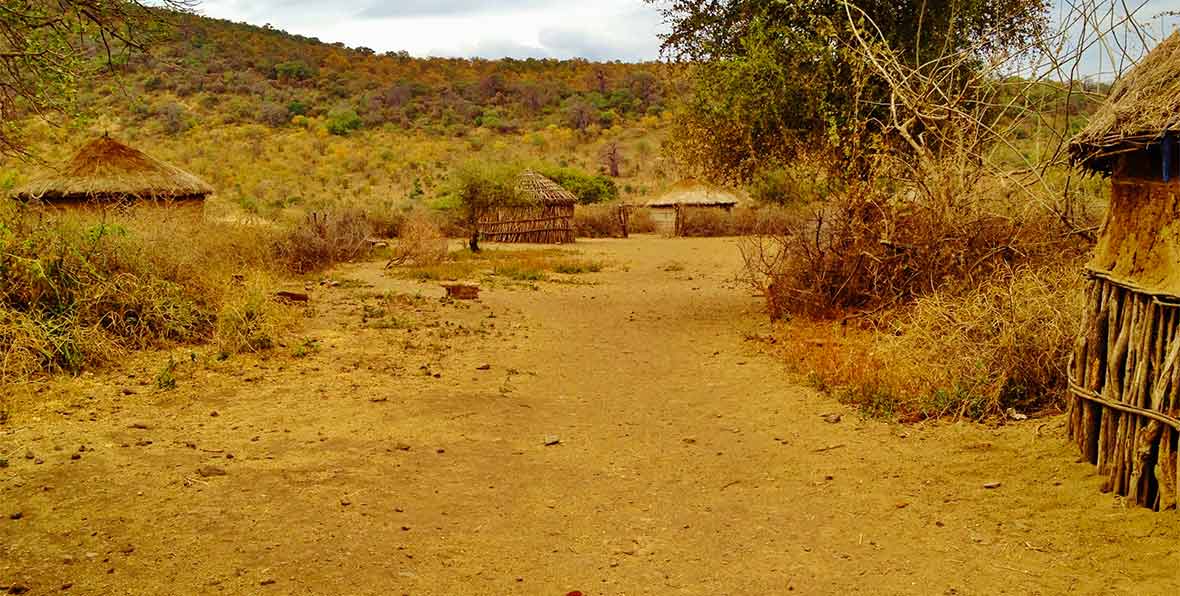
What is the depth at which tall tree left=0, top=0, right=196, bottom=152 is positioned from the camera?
5.90 meters

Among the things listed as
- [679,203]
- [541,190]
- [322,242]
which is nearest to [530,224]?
[541,190]

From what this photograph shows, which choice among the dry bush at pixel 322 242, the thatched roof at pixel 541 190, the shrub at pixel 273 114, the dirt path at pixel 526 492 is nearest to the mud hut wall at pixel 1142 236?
the dirt path at pixel 526 492

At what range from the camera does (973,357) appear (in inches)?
277

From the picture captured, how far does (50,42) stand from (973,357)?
7517 millimetres

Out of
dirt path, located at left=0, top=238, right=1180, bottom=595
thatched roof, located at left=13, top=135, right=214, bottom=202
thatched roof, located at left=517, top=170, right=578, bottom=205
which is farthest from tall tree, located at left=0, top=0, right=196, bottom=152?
thatched roof, located at left=517, top=170, right=578, bottom=205

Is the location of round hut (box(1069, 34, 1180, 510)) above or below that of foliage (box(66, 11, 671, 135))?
below

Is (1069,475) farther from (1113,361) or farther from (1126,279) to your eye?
(1126,279)

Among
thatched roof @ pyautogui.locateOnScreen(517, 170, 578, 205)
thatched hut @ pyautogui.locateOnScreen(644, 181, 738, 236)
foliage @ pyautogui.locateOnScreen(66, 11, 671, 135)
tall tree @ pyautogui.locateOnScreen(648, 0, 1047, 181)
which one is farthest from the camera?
foliage @ pyautogui.locateOnScreen(66, 11, 671, 135)

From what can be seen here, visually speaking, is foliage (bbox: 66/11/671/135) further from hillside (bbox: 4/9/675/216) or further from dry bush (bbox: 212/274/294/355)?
dry bush (bbox: 212/274/294/355)

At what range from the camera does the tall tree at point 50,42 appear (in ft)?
19.4

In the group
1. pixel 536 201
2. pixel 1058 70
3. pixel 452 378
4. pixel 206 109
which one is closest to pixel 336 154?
pixel 206 109

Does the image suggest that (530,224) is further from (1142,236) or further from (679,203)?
(1142,236)

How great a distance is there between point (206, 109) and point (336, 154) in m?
8.92

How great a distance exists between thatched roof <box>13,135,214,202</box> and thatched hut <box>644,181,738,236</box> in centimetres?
2001
